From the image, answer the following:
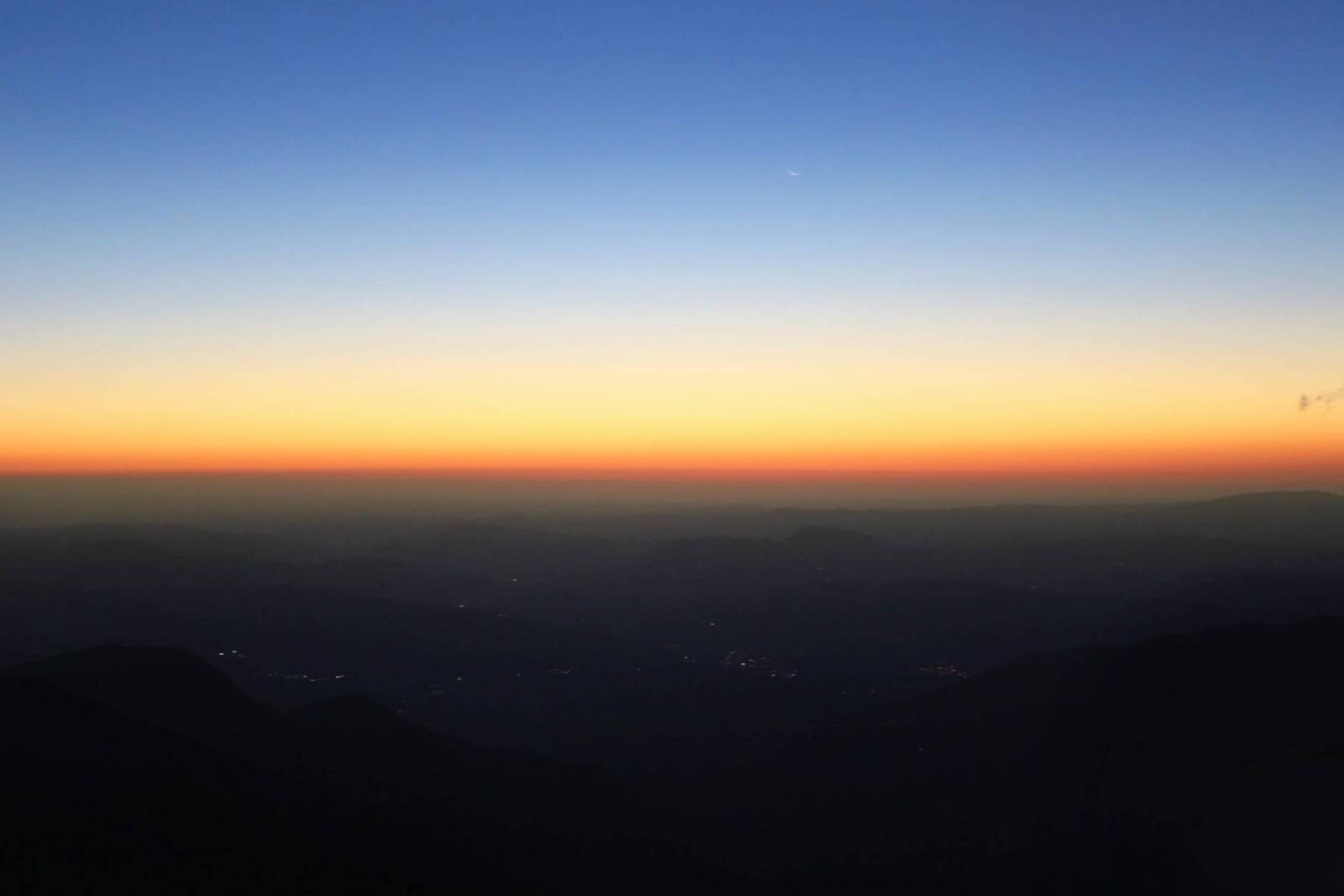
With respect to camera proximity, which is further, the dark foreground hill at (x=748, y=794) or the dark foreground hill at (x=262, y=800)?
the dark foreground hill at (x=748, y=794)

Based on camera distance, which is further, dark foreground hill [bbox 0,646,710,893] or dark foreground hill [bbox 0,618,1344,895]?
dark foreground hill [bbox 0,618,1344,895]

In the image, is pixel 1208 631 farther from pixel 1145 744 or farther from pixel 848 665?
pixel 848 665

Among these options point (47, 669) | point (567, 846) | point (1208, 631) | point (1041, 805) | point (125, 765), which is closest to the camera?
point (125, 765)

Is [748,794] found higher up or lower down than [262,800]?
lower down

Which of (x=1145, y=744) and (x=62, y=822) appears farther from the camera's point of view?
(x=1145, y=744)

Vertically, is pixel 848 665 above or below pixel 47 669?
below

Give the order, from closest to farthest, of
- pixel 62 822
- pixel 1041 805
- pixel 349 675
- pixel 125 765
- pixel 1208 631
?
pixel 62 822
pixel 125 765
pixel 1041 805
pixel 1208 631
pixel 349 675

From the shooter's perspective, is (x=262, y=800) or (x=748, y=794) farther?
(x=748, y=794)

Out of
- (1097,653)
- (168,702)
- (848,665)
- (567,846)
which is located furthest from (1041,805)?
(848,665)
